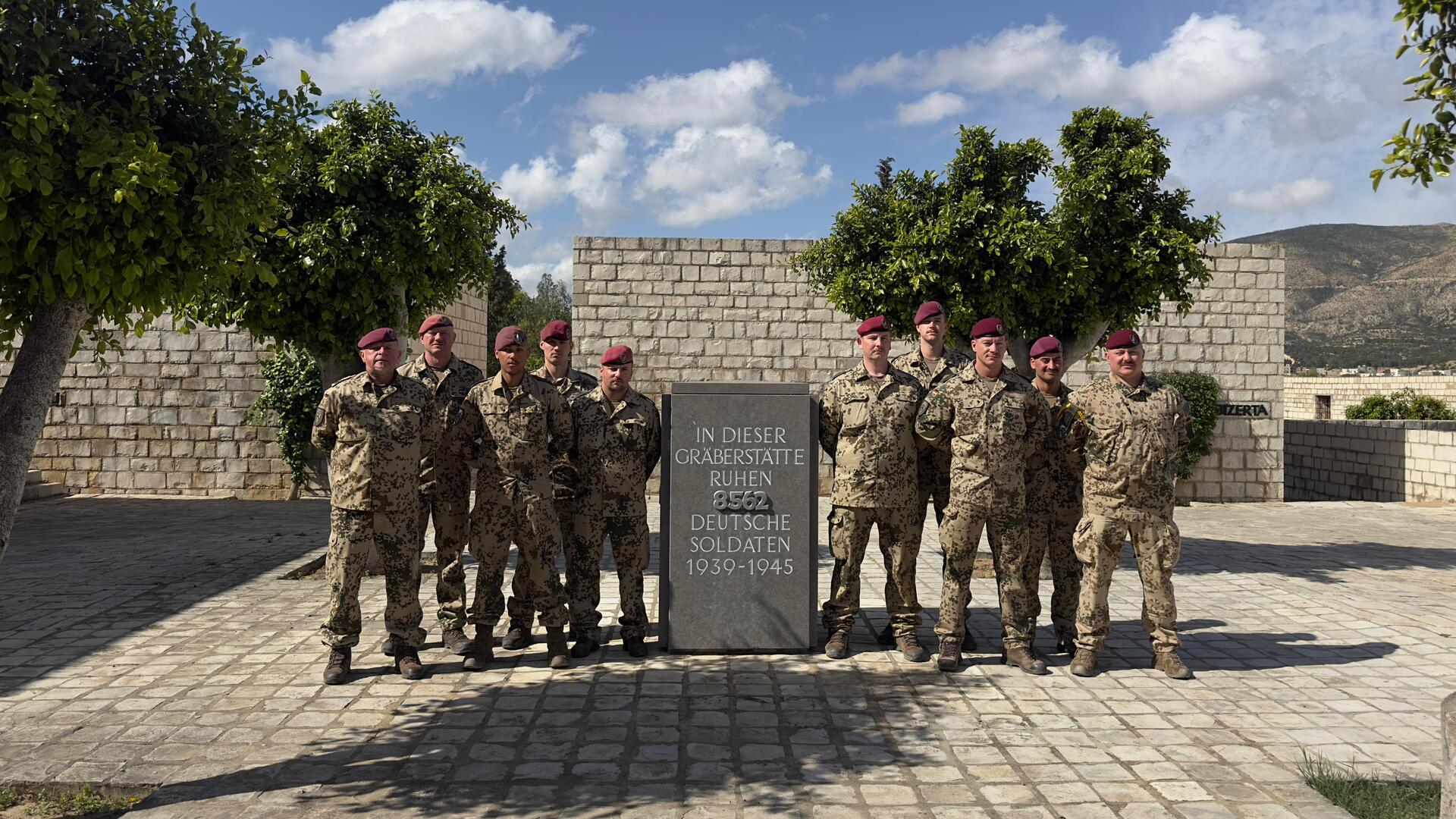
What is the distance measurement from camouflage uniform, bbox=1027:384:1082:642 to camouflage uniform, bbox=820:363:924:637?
659 millimetres

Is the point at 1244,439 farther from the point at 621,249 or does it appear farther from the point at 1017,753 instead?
the point at 1017,753

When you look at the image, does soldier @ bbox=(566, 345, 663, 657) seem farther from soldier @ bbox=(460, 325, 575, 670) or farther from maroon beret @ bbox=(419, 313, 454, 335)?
maroon beret @ bbox=(419, 313, 454, 335)

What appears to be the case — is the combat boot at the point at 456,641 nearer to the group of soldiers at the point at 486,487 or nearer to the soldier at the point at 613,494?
the group of soldiers at the point at 486,487

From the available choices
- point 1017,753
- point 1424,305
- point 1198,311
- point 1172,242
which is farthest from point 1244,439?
point 1424,305

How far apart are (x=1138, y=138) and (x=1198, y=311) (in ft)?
21.9

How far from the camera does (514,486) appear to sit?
492 cm

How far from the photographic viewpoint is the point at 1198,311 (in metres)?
13.5

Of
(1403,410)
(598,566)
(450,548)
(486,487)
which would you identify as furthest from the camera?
(1403,410)

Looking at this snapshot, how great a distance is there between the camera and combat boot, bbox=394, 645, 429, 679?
15.9 ft

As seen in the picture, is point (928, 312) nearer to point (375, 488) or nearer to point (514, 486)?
point (514, 486)

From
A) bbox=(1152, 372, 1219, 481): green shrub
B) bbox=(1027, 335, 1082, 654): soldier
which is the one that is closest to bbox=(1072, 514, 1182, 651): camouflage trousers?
bbox=(1027, 335, 1082, 654): soldier

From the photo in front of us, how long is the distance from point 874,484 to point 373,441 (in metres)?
2.62

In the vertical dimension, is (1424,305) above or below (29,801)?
above

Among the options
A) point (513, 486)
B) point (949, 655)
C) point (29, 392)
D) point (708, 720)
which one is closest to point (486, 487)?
point (513, 486)
